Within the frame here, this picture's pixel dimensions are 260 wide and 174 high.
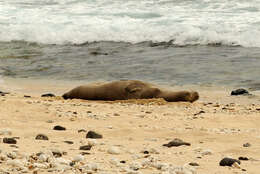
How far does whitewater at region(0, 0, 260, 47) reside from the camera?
621 inches

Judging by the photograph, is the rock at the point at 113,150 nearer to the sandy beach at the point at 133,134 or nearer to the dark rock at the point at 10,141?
the sandy beach at the point at 133,134

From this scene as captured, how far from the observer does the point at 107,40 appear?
55.0ft

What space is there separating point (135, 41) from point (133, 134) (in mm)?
10379

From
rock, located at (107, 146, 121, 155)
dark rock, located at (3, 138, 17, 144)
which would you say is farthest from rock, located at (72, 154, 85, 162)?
dark rock, located at (3, 138, 17, 144)

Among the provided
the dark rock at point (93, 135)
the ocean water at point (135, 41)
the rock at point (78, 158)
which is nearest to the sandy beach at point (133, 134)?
the rock at point (78, 158)

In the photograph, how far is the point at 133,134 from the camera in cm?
580

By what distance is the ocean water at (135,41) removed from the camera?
1175 cm

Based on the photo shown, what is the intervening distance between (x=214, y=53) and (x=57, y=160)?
33.3 feet

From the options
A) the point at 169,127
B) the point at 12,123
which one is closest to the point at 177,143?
the point at 169,127

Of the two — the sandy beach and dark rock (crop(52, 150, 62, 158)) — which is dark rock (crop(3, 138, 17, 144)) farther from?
dark rock (crop(52, 150, 62, 158))

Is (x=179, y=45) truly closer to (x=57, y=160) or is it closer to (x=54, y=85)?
(x=54, y=85)

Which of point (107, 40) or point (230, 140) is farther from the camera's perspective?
point (107, 40)

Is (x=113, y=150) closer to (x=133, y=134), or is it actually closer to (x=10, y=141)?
(x=10, y=141)

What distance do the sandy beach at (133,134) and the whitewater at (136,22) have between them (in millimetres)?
6050
